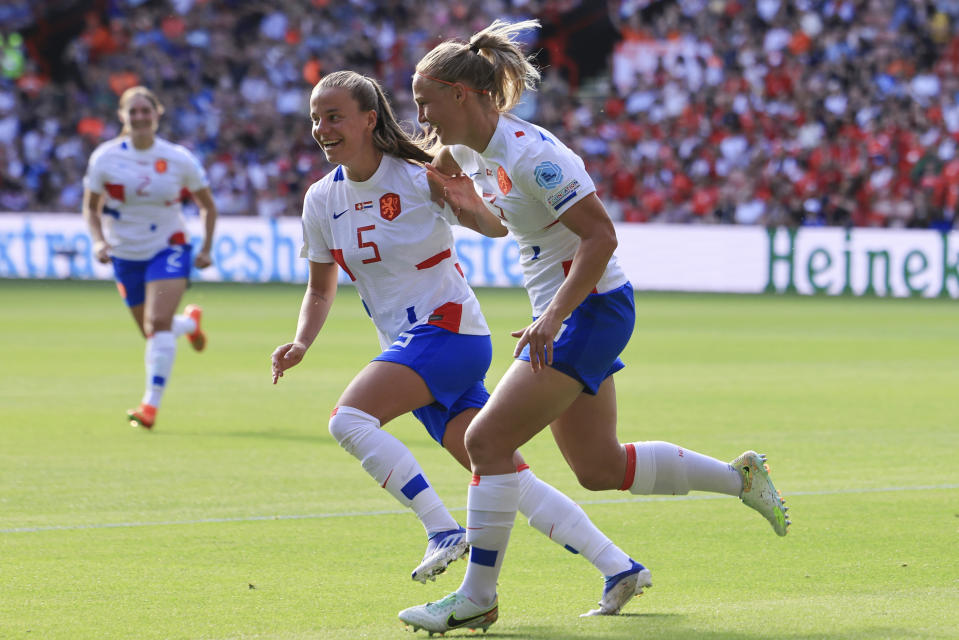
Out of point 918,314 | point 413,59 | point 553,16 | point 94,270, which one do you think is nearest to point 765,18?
point 553,16

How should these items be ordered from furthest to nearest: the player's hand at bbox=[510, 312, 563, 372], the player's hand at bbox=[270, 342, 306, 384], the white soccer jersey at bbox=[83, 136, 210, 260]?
the white soccer jersey at bbox=[83, 136, 210, 260] → the player's hand at bbox=[270, 342, 306, 384] → the player's hand at bbox=[510, 312, 563, 372]

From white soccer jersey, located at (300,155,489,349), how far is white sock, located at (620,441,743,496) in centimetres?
78

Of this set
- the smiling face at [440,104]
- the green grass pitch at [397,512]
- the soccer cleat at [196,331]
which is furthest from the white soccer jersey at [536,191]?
the soccer cleat at [196,331]

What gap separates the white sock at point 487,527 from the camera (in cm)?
492

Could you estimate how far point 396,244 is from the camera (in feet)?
18.6

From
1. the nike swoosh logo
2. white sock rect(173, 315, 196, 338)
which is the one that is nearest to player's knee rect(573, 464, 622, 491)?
the nike swoosh logo

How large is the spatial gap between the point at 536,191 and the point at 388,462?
1.13 m

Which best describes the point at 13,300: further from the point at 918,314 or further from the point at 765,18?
the point at 765,18

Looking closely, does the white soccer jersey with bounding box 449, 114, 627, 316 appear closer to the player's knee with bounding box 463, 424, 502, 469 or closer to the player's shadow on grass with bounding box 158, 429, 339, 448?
the player's knee with bounding box 463, 424, 502, 469

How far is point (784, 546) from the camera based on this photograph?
6.53 metres

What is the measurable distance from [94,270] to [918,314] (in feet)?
49.0

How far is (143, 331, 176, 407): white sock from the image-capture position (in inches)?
Result: 424

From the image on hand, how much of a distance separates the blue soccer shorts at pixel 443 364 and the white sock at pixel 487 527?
0.63 metres

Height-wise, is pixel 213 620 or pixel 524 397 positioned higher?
pixel 524 397
